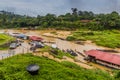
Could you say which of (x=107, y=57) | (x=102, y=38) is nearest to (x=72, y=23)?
(x=102, y=38)

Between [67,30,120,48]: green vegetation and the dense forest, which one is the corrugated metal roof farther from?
the dense forest

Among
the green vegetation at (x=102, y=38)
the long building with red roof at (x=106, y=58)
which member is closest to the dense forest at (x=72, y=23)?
the green vegetation at (x=102, y=38)

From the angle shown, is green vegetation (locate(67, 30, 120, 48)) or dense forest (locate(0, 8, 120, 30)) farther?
dense forest (locate(0, 8, 120, 30))

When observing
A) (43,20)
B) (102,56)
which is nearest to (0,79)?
(102,56)

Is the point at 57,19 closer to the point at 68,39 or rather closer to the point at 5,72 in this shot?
the point at 68,39

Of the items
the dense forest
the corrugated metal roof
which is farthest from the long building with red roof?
the dense forest

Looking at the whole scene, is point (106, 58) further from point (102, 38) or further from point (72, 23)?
point (72, 23)

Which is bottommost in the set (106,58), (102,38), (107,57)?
(106,58)

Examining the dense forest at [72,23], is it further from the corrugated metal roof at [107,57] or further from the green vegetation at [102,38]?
the corrugated metal roof at [107,57]
